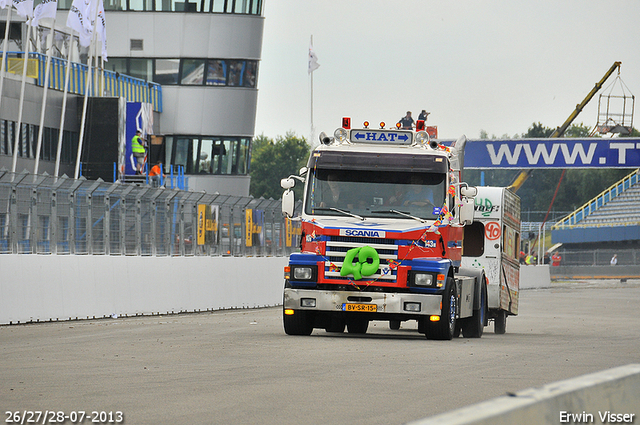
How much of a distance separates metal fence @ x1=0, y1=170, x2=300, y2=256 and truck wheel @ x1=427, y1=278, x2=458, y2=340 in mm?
7457

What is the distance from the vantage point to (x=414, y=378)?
1102 cm

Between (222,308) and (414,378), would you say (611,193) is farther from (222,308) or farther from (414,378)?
(414,378)

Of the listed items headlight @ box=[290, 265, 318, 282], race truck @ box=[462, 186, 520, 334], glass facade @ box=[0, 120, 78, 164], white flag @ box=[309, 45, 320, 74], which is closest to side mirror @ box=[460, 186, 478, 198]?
headlight @ box=[290, 265, 318, 282]

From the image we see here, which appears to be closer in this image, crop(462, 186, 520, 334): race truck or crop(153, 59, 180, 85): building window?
crop(462, 186, 520, 334): race truck

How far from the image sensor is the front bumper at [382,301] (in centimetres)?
1634

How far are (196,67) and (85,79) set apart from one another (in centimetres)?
723

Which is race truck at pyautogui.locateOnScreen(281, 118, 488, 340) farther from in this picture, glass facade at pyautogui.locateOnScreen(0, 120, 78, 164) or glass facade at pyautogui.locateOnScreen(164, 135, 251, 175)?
glass facade at pyautogui.locateOnScreen(164, 135, 251, 175)

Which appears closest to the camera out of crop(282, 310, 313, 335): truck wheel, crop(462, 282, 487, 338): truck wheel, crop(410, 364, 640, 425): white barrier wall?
crop(410, 364, 640, 425): white barrier wall

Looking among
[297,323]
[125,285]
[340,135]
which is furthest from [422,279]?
[125,285]

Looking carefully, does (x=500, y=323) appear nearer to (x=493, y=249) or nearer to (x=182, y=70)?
(x=493, y=249)

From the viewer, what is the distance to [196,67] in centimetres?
6122

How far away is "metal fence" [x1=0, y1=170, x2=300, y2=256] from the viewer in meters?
20.0

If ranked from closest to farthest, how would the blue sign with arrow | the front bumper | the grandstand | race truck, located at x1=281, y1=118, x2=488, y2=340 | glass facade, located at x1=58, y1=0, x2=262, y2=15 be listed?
the front bumper, race truck, located at x1=281, y1=118, x2=488, y2=340, the blue sign with arrow, glass facade, located at x1=58, y1=0, x2=262, y2=15, the grandstand

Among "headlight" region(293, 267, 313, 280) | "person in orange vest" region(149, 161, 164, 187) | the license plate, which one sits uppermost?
"person in orange vest" region(149, 161, 164, 187)
